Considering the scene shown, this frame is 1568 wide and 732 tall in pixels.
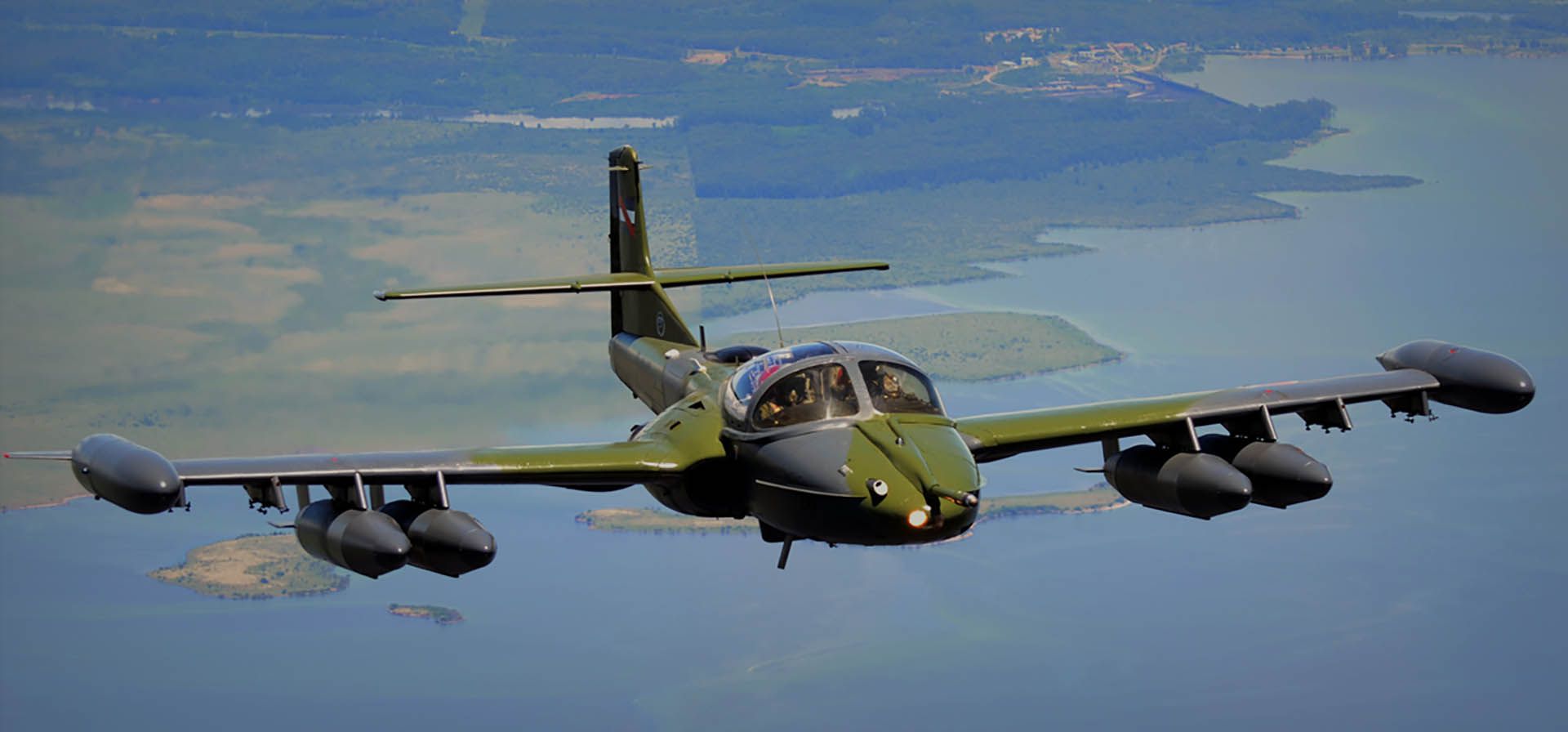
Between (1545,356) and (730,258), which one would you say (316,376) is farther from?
(1545,356)

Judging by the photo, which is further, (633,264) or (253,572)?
(253,572)

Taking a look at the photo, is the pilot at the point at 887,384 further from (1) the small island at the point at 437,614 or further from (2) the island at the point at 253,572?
(2) the island at the point at 253,572

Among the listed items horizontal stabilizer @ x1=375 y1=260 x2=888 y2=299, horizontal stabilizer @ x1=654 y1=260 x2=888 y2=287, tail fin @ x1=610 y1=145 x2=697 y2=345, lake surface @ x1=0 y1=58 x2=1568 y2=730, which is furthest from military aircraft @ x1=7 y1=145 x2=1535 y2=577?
lake surface @ x1=0 y1=58 x2=1568 y2=730

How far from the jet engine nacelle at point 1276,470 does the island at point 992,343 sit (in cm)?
12196

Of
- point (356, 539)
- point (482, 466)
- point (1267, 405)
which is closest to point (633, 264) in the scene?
point (482, 466)

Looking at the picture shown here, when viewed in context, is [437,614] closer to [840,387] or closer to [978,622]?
[978,622]

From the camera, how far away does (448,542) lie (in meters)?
34.4

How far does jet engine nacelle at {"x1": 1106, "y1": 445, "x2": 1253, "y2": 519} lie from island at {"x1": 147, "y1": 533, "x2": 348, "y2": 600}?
107 m

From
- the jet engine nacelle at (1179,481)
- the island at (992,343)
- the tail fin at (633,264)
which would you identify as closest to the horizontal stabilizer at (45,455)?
the tail fin at (633,264)

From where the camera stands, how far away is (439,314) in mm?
144750

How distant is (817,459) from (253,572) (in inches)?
4551

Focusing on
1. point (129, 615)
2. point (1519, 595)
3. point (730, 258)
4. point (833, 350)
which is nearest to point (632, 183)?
point (833, 350)

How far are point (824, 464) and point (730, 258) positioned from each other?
159722 millimetres

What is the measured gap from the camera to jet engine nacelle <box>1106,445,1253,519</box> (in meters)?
37.6
